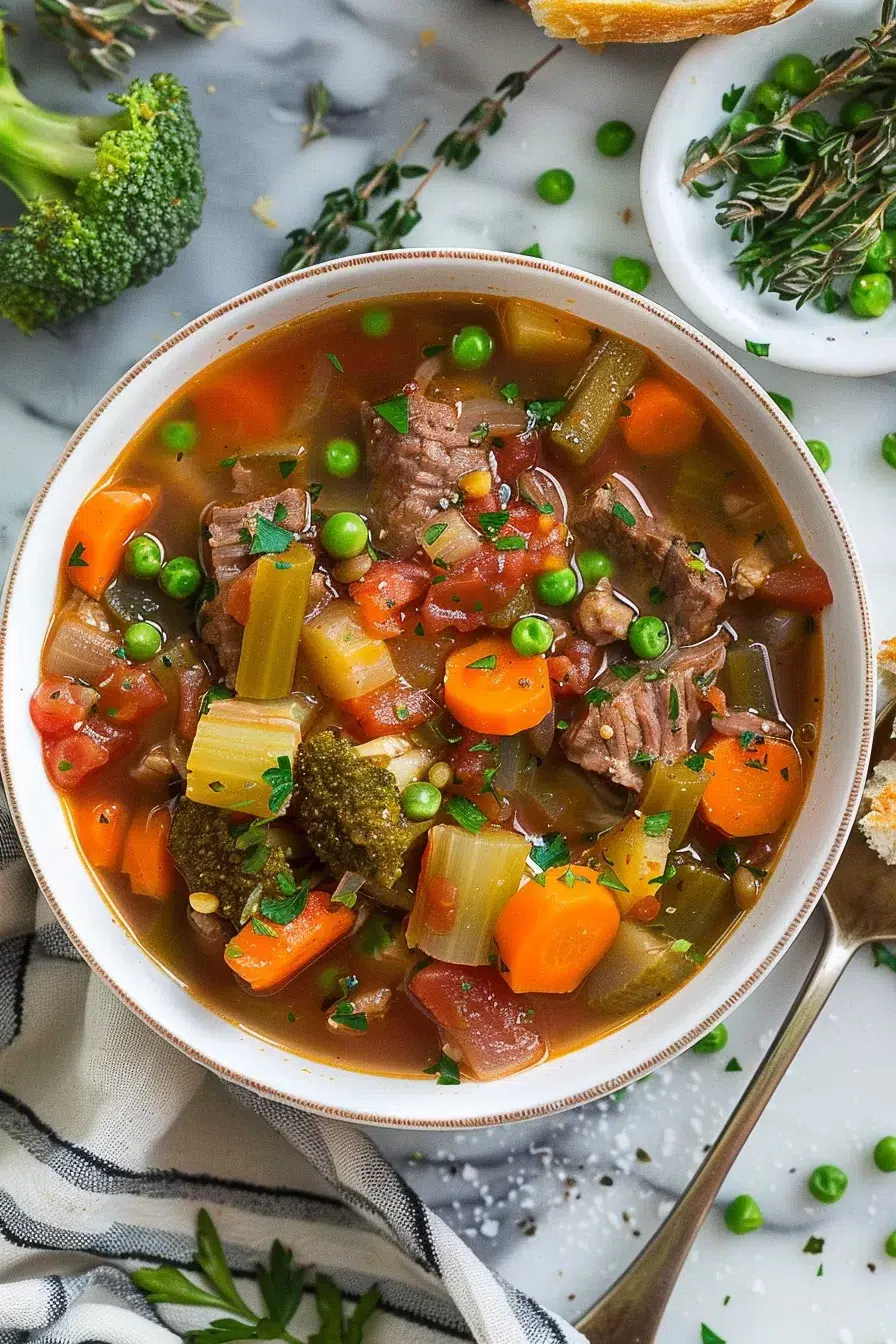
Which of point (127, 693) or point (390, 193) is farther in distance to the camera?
point (390, 193)

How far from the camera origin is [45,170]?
341 cm

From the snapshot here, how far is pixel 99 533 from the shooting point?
3264mm

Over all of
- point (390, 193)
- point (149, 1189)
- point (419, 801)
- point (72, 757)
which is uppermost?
point (390, 193)

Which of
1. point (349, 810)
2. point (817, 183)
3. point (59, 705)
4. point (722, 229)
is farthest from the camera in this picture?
point (722, 229)

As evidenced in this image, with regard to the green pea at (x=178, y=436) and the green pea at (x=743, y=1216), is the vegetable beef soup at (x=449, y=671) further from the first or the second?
the green pea at (x=743, y=1216)

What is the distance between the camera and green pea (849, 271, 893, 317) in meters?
3.60

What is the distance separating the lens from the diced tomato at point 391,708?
10.6ft

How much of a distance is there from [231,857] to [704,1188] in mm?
1837

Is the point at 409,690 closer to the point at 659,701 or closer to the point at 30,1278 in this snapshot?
the point at 659,701

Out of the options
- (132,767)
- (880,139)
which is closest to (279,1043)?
(132,767)

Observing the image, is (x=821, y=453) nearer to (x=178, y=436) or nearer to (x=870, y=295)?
(x=870, y=295)

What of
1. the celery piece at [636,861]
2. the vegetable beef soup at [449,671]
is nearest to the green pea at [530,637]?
the vegetable beef soup at [449,671]

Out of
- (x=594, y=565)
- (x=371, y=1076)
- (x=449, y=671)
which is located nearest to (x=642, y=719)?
(x=594, y=565)

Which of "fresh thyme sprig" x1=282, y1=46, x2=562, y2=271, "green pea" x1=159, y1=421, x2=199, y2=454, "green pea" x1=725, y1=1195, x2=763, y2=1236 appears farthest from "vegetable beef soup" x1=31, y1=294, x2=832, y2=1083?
"green pea" x1=725, y1=1195, x2=763, y2=1236
